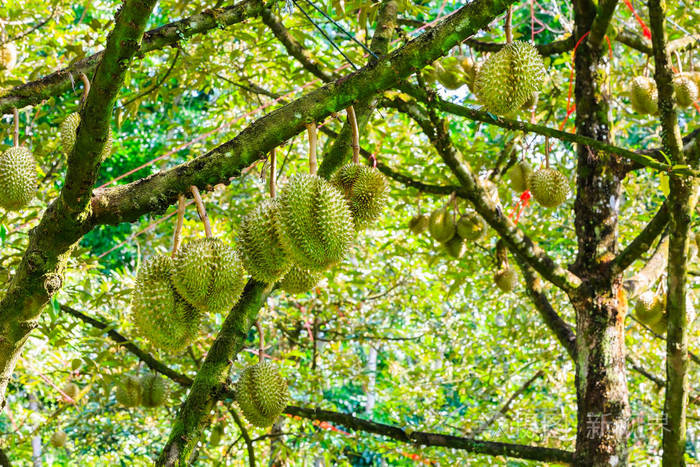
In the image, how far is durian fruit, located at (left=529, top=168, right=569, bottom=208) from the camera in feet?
9.61

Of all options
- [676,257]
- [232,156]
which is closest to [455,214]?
[676,257]

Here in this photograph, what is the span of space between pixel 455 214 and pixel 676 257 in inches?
46.6

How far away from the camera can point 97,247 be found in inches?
339

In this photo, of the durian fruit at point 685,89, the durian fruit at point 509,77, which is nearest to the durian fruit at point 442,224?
the durian fruit at point 685,89

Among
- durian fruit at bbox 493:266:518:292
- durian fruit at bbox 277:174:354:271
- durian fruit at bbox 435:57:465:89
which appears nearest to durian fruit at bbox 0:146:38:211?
durian fruit at bbox 277:174:354:271

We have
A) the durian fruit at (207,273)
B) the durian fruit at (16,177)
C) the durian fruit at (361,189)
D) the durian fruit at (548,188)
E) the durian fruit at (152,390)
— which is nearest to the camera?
the durian fruit at (207,273)

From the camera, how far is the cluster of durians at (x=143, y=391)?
3.00m

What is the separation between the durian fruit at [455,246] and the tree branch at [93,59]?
201 cm

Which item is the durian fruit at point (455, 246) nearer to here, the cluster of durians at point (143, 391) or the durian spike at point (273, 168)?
the cluster of durians at point (143, 391)

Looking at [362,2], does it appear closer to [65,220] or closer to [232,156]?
[232,156]

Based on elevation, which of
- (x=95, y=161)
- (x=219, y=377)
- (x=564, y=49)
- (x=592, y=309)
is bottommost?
(x=219, y=377)

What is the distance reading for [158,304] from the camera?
4.56 feet

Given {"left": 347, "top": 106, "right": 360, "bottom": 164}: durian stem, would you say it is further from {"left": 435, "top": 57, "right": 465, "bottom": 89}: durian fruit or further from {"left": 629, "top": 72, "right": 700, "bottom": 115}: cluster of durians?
{"left": 629, "top": 72, "right": 700, "bottom": 115}: cluster of durians

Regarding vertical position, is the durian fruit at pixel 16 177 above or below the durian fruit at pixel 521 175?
below
